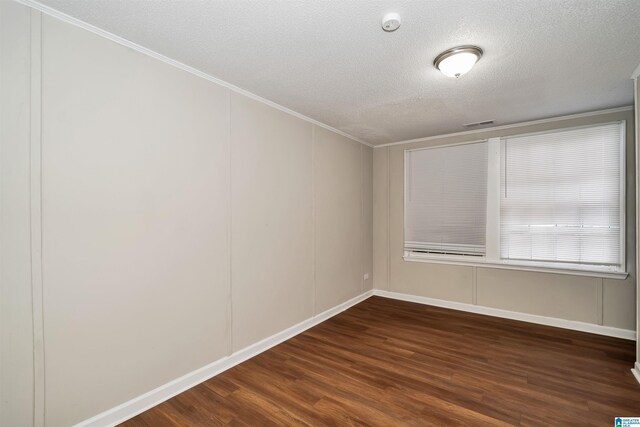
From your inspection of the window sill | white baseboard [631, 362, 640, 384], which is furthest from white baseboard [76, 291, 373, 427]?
white baseboard [631, 362, 640, 384]

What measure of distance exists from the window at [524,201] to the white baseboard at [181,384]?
8.87 feet

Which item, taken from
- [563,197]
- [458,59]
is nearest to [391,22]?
[458,59]

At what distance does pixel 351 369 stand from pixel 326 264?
1609 millimetres

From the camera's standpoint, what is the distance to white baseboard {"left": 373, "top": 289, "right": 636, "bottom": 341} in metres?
3.47

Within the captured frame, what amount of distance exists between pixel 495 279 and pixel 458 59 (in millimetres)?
3318

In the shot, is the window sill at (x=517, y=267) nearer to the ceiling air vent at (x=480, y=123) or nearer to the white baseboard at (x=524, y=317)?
the white baseboard at (x=524, y=317)

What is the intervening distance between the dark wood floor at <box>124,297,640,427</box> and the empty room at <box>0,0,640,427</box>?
2 centimetres

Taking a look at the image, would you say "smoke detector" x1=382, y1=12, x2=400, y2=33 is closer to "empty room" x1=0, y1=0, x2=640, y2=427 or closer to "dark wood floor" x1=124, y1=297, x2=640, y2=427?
"empty room" x1=0, y1=0, x2=640, y2=427

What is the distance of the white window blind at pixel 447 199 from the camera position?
14.4 ft

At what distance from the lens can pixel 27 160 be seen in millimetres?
1695

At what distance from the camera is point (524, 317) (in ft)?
13.1

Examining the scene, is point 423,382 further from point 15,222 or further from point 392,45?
point 15,222

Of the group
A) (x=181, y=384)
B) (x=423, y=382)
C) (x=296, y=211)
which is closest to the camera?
(x=181, y=384)

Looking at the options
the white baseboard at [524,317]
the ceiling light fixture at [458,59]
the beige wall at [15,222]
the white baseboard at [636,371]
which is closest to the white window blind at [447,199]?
the white baseboard at [524,317]
